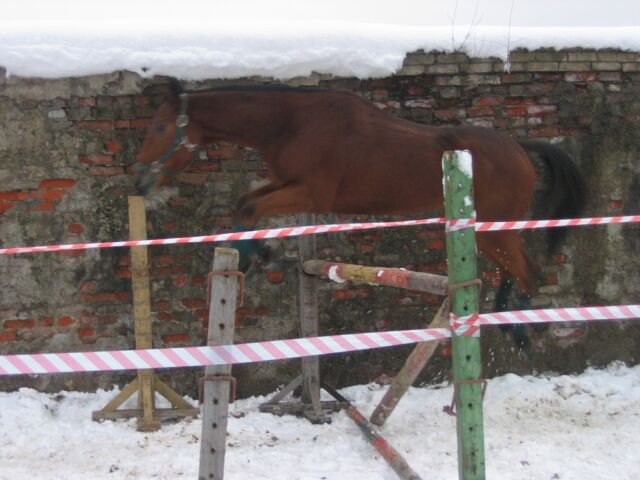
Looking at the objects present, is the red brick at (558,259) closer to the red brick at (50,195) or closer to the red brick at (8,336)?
the red brick at (50,195)

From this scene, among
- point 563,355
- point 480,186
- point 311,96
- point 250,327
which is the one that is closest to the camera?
point 311,96

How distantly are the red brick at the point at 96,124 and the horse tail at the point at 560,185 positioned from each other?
273 centimetres

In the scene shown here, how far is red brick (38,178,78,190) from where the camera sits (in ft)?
15.0

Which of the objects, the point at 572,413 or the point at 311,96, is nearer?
the point at 311,96

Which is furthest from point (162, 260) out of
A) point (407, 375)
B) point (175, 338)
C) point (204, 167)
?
point (407, 375)

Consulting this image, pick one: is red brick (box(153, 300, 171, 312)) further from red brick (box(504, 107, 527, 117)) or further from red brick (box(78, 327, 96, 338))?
red brick (box(504, 107, 527, 117))

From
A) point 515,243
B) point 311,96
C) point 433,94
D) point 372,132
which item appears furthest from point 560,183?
point 311,96

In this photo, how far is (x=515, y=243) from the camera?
4703 millimetres

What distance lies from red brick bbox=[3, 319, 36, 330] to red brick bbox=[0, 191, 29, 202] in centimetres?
78

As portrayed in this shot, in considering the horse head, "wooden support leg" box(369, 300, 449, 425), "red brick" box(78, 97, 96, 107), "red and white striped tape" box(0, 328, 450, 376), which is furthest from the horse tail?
"red brick" box(78, 97, 96, 107)

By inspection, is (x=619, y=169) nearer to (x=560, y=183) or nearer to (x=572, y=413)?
(x=560, y=183)

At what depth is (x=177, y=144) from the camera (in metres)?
4.06

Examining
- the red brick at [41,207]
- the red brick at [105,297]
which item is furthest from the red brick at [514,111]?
the red brick at [41,207]

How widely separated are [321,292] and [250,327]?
21.3 inches
